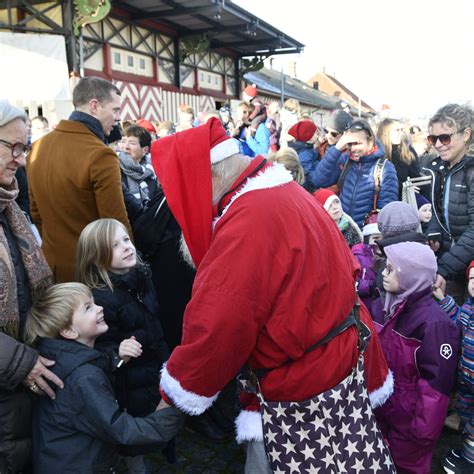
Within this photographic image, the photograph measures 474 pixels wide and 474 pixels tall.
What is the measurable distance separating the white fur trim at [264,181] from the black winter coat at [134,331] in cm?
104

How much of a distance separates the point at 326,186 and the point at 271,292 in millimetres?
3060

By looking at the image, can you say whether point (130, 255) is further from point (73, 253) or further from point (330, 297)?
point (330, 297)

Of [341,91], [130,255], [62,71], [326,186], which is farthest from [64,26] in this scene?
[341,91]

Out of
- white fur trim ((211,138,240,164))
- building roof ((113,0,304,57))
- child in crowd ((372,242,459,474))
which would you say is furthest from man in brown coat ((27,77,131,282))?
building roof ((113,0,304,57))

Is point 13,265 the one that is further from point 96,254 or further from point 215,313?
point 215,313

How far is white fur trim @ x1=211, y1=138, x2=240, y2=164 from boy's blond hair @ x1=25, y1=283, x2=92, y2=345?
0.97 metres

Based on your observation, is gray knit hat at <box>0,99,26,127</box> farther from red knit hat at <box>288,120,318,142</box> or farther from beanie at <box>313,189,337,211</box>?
red knit hat at <box>288,120,318,142</box>

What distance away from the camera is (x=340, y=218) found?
3.69m

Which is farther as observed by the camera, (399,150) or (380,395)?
(399,150)

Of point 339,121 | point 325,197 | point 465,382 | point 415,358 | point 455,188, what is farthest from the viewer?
point 339,121

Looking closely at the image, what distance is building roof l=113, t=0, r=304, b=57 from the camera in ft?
42.0

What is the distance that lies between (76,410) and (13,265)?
0.66 metres

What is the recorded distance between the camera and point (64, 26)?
1078cm

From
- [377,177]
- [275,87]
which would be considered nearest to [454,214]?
[377,177]
